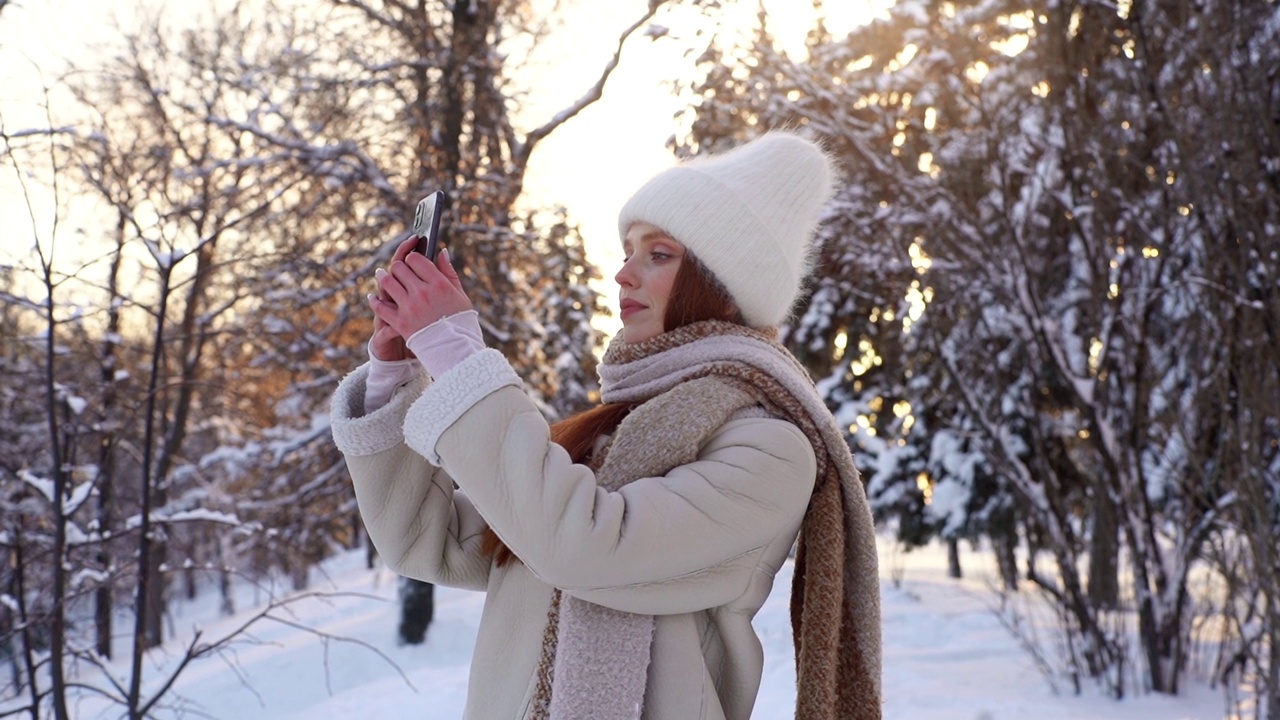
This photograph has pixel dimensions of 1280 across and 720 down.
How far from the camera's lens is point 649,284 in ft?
5.81

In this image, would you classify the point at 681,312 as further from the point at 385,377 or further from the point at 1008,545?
the point at 1008,545

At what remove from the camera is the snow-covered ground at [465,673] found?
5965 mm

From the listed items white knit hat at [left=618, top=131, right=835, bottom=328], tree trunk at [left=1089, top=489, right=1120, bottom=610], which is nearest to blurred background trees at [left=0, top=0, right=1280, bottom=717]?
tree trunk at [left=1089, top=489, right=1120, bottom=610]

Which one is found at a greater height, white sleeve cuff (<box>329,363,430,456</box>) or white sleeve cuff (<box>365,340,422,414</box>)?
white sleeve cuff (<box>365,340,422,414</box>)

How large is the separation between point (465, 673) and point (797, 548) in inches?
269

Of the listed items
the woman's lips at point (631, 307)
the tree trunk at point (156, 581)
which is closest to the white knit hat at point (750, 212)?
the woman's lips at point (631, 307)

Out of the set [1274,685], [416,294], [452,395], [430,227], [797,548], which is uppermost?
[430,227]

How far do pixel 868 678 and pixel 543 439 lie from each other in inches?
28.0

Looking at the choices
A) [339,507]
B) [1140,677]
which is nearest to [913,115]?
[1140,677]

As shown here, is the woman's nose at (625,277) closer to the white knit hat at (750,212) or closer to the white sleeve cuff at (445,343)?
the white knit hat at (750,212)

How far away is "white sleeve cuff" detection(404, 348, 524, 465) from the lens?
1.39 meters

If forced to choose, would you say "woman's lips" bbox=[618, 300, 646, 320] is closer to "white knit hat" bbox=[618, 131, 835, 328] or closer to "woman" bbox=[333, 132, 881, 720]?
"woman" bbox=[333, 132, 881, 720]

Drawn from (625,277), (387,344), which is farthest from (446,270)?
(625,277)

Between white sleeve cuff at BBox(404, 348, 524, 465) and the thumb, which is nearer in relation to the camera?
white sleeve cuff at BBox(404, 348, 524, 465)
